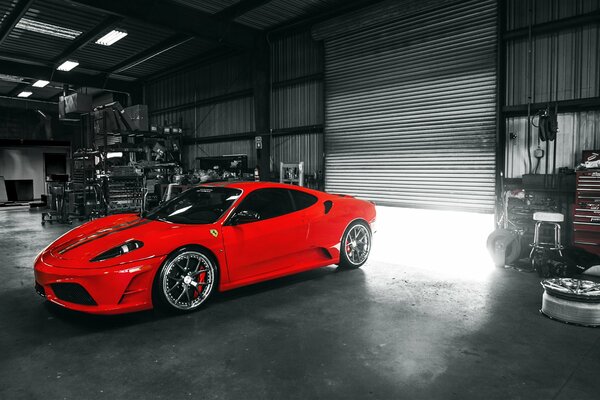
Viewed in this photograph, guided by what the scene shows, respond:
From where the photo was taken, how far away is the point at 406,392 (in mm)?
2447

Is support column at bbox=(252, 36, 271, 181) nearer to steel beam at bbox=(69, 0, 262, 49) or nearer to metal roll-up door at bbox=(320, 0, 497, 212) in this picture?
steel beam at bbox=(69, 0, 262, 49)

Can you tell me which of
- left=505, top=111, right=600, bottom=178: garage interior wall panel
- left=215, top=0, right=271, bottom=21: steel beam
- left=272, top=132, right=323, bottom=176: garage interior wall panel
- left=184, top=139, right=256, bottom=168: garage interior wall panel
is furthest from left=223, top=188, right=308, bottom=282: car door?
left=184, top=139, right=256, bottom=168: garage interior wall panel

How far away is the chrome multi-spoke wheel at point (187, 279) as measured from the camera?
362 cm

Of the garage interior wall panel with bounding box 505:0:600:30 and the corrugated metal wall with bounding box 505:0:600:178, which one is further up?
the garage interior wall panel with bounding box 505:0:600:30

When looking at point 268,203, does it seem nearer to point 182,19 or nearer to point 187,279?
point 187,279

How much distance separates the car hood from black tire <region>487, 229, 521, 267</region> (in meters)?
Answer: 4.10

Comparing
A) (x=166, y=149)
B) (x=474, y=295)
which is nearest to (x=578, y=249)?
(x=474, y=295)

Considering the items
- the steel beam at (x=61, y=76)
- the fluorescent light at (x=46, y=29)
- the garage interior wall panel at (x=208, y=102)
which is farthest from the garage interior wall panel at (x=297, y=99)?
the steel beam at (x=61, y=76)

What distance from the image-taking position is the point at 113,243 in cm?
361

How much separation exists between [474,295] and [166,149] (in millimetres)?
11662

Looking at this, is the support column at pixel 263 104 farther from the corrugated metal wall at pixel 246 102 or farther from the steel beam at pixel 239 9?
the steel beam at pixel 239 9

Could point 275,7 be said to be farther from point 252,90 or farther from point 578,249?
point 578,249

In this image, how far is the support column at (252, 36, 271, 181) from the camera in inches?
447

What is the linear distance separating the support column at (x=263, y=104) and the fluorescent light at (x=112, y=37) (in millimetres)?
3658
